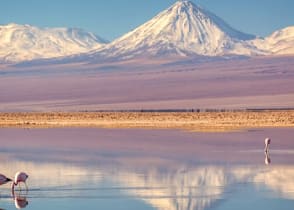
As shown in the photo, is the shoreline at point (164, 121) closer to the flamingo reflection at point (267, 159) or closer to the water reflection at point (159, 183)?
the flamingo reflection at point (267, 159)

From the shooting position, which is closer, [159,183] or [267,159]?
[159,183]

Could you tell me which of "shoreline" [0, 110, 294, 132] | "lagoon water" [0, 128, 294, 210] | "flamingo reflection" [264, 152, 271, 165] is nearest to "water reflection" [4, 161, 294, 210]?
"lagoon water" [0, 128, 294, 210]

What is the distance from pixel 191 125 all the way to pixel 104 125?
4.25m

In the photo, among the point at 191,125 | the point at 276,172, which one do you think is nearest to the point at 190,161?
the point at 276,172

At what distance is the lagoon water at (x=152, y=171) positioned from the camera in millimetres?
14828

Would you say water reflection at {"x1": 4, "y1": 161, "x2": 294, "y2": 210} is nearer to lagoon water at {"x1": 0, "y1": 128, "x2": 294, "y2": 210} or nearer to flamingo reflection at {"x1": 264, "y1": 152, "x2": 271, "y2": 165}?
lagoon water at {"x1": 0, "y1": 128, "x2": 294, "y2": 210}

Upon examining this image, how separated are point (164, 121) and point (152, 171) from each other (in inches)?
787

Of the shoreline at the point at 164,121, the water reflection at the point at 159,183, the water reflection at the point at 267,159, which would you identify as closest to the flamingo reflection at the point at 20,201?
the water reflection at the point at 159,183

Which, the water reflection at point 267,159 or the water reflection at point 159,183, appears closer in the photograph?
the water reflection at point 159,183

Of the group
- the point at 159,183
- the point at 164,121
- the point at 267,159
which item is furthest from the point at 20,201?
the point at 164,121

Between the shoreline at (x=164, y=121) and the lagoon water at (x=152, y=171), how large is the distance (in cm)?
416

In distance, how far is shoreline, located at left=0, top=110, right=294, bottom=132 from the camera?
3544 cm

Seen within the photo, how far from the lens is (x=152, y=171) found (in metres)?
19.2

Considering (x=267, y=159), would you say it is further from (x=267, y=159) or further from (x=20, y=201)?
(x=20, y=201)
